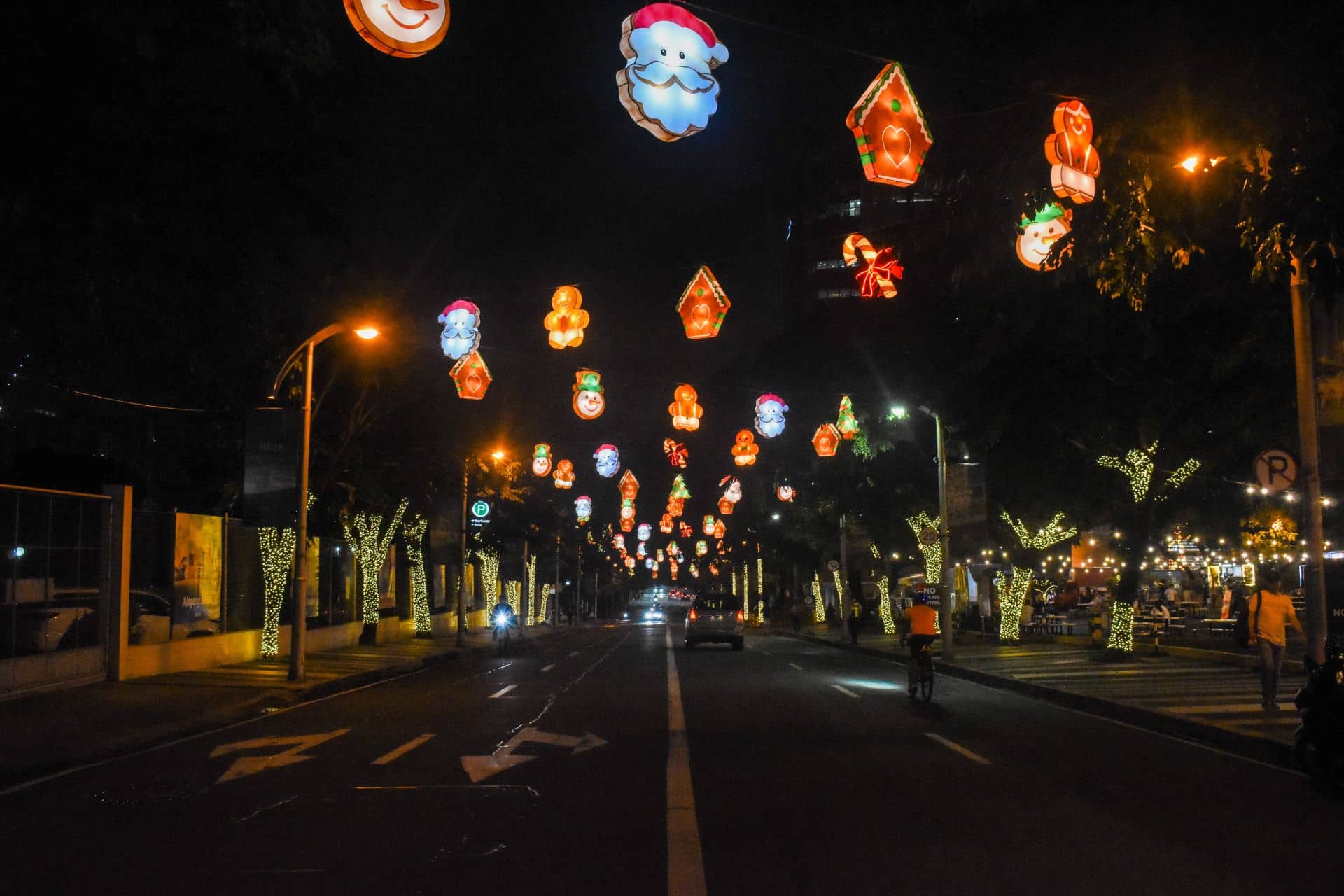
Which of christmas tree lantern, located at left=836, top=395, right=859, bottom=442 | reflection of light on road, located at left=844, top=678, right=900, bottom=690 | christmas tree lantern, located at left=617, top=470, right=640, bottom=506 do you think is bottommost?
reflection of light on road, located at left=844, top=678, right=900, bottom=690

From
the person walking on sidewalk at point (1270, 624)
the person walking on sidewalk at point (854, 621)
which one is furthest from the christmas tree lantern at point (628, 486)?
the person walking on sidewalk at point (1270, 624)

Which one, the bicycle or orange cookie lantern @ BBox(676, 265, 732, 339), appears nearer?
the bicycle

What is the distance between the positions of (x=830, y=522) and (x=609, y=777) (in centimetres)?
3927

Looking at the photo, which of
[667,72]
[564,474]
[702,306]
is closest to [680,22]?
[667,72]

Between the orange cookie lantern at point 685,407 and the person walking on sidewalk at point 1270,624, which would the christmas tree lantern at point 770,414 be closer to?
the orange cookie lantern at point 685,407

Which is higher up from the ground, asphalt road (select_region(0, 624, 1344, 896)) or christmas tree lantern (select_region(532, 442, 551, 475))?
christmas tree lantern (select_region(532, 442, 551, 475))

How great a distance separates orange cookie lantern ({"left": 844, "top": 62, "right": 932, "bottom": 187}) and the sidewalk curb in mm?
7275

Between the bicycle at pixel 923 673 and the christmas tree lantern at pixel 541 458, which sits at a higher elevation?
the christmas tree lantern at pixel 541 458

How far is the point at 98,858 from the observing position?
7.91m

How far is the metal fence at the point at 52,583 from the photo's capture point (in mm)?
18781

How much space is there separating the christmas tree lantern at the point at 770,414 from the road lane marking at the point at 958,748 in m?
19.0

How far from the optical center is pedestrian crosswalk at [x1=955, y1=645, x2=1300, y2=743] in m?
15.6

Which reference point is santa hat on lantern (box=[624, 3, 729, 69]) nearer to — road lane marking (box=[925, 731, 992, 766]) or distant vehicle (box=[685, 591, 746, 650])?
road lane marking (box=[925, 731, 992, 766])

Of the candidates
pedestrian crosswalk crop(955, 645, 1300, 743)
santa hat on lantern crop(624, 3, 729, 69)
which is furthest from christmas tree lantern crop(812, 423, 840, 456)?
santa hat on lantern crop(624, 3, 729, 69)
